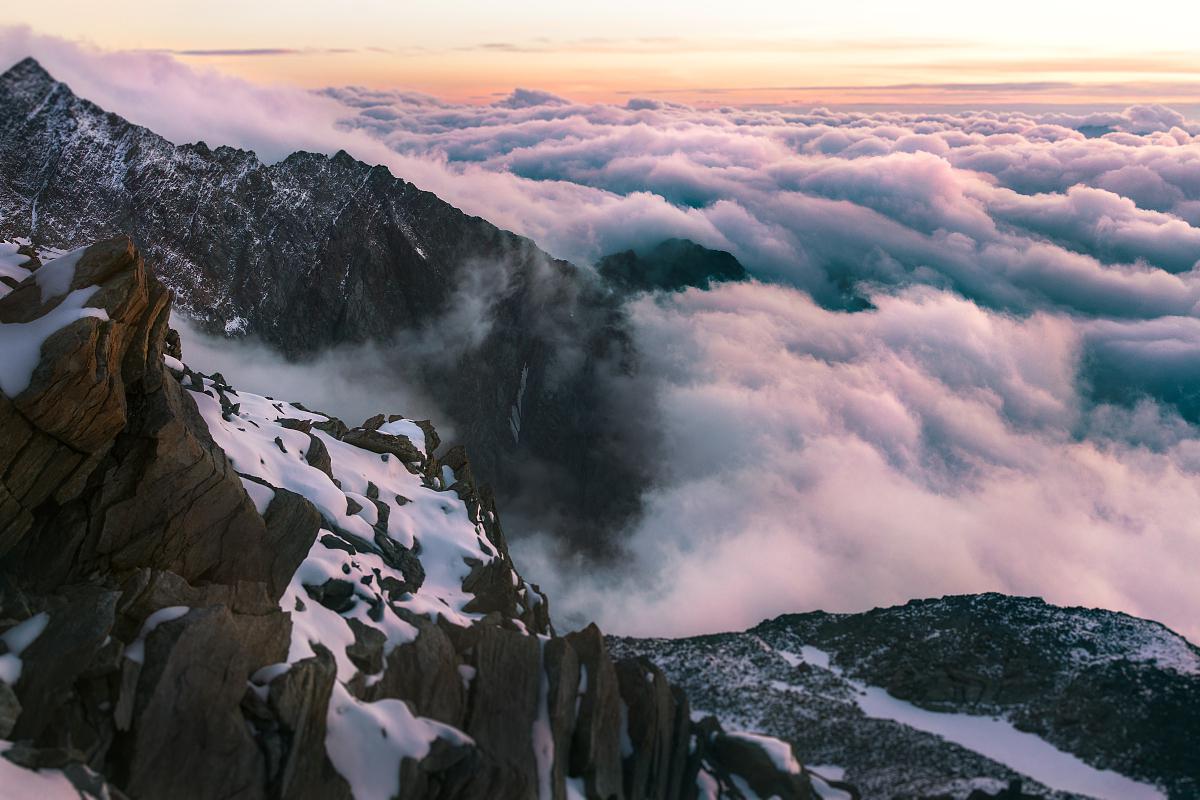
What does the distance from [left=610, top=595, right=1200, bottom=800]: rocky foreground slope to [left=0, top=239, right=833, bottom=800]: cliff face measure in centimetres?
1226

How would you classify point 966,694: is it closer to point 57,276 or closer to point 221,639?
point 221,639

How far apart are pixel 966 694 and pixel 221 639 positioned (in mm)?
62037

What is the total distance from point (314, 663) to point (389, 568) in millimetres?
18611

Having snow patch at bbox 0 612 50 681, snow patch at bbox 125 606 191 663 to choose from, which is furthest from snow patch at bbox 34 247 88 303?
snow patch at bbox 125 606 191 663

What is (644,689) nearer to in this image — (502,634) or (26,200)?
(502,634)

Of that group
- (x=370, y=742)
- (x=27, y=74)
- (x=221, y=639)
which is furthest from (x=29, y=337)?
(x=27, y=74)

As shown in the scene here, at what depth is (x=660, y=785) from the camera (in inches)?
1857

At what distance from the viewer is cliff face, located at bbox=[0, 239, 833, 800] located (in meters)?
27.8

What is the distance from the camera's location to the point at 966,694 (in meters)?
70.6

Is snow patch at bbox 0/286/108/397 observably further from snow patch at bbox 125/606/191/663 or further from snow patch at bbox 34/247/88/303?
snow patch at bbox 125/606/191/663

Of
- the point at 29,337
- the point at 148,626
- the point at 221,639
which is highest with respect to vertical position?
the point at 29,337

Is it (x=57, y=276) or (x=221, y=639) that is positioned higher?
(x=57, y=276)

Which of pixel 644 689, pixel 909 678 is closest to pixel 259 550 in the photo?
pixel 644 689

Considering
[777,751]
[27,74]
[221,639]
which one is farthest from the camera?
[27,74]
